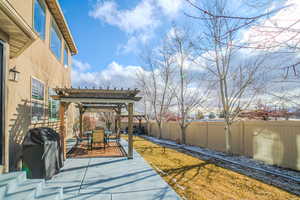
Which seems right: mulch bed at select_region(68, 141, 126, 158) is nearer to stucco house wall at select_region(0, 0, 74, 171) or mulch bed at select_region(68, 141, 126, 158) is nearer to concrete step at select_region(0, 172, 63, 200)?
stucco house wall at select_region(0, 0, 74, 171)

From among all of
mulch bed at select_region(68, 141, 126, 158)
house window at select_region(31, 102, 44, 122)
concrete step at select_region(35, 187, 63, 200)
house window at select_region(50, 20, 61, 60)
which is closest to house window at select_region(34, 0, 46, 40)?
house window at select_region(50, 20, 61, 60)

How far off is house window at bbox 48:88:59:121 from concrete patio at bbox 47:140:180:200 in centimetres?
324

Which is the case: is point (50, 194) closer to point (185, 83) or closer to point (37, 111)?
point (37, 111)

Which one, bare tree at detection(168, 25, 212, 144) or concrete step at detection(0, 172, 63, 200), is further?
bare tree at detection(168, 25, 212, 144)

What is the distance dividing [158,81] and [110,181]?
50.7ft

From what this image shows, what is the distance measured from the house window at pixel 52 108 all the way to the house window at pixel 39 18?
251 centimetres

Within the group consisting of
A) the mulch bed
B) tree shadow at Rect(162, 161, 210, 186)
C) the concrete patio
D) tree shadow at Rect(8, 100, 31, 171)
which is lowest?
tree shadow at Rect(162, 161, 210, 186)

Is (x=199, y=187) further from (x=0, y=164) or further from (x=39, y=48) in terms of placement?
(x=39, y=48)

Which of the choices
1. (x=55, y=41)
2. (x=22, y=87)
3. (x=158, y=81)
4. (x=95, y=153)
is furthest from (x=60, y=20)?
(x=158, y=81)

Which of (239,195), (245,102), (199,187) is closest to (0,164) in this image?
(199,187)

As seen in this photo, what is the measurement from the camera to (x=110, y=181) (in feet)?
16.4

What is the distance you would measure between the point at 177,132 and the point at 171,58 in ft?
20.9

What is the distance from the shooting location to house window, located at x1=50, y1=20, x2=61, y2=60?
10109mm

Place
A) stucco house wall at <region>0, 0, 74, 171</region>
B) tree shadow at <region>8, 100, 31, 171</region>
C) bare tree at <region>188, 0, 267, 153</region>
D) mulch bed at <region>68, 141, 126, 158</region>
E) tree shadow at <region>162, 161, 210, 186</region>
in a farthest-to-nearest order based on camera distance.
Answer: bare tree at <region>188, 0, 267, 153</region>
mulch bed at <region>68, 141, 126, 158</region>
tree shadow at <region>162, 161, 210, 186</region>
tree shadow at <region>8, 100, 31, 171</region>
stucco house wall at <region>0, 0, 74, 171</region>
